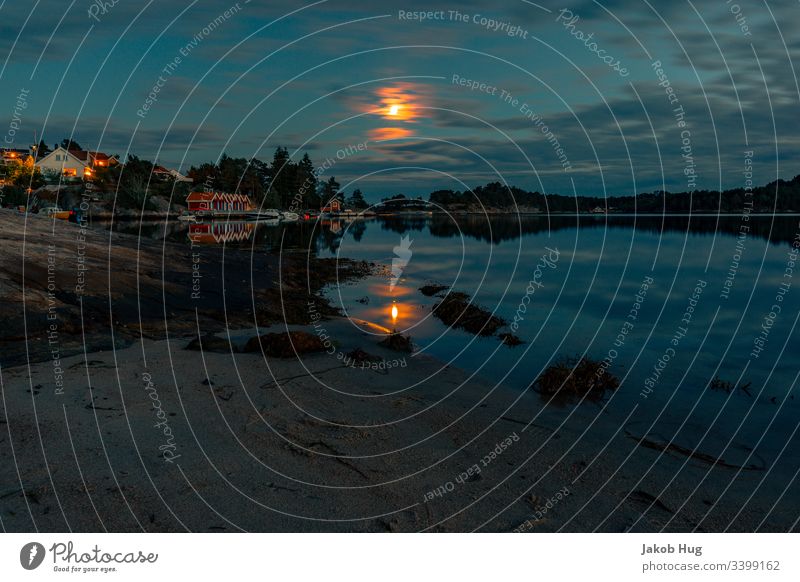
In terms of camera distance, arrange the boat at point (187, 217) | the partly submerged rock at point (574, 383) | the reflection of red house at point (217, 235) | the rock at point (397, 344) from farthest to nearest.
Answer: the boat at point (187, 217) → the reflection of red house at point (217, 235) → the rock at point (397, 344) → the partly submerged rock at point (574, 383)

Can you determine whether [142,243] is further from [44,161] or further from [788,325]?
[44,161]

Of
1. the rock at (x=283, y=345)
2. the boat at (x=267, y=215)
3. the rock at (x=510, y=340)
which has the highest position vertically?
the boat at (x=267, y=215)

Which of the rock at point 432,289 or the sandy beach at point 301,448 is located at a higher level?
the rock at point 432,289

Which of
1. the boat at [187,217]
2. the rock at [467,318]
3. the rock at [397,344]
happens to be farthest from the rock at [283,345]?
the boat at [187,217]

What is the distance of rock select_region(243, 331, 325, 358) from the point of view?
58.9 ft

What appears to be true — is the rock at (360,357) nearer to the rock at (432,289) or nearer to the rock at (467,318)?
the rock at (467,318)

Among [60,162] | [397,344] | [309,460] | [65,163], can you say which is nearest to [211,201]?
[65,163]

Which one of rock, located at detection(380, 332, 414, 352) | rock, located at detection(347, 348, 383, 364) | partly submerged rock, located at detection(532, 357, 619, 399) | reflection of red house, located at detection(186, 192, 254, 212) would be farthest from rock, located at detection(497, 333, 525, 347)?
reflection of red house, located at detection(186, 192, 254, 212)

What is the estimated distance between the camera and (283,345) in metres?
18.1

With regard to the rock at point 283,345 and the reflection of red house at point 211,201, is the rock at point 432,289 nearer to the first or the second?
the rock at point 283,345

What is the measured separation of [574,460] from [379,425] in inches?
161

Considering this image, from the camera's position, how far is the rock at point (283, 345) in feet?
58.9

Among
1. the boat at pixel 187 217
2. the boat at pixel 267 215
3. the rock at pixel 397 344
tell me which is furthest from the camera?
the boat at pixel 267 215

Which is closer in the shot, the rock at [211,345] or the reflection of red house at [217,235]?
the rock at [211,345]
